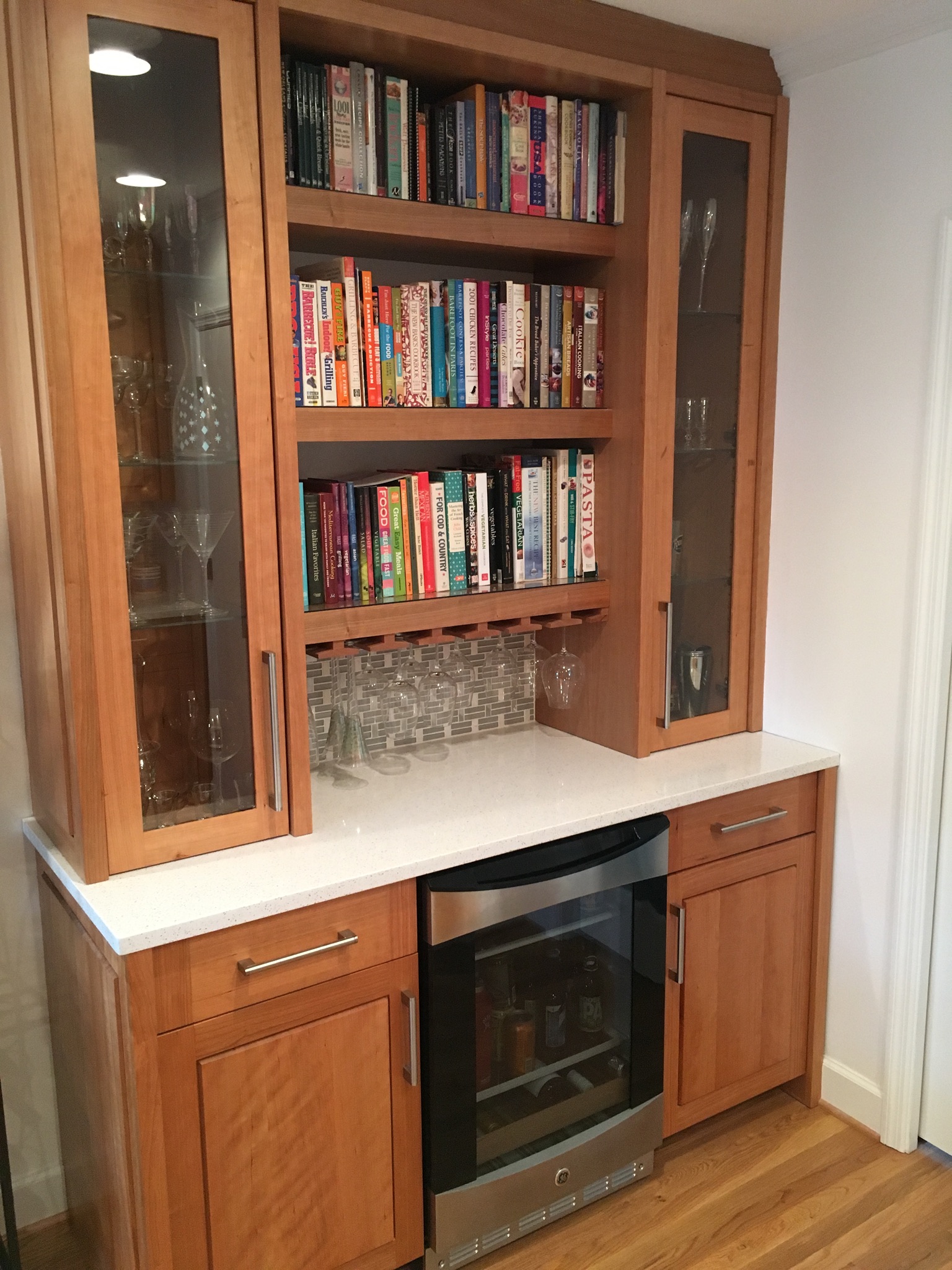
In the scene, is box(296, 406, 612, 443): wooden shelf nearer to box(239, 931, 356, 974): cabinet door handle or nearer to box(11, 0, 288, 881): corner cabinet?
box(11, 0, 288, 881): corner cabinet

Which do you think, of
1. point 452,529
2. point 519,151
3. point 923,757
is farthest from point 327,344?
point 923,757

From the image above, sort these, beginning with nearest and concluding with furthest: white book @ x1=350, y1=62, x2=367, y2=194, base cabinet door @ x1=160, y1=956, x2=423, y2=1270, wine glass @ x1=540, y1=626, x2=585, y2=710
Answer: base cabinet door @ x1=160, y1=956, x2=423, y2=1270 → white book @ x1=350, y1=62, x2=367, y2=194 → wine glass @ x1=540, y1=626, x2=585, y2=710

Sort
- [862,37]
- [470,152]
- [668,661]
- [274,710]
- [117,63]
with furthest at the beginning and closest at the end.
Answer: [668,661], [862,37], [470,152], [274,710], [117,63]

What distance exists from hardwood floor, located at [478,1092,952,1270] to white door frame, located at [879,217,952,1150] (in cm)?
Result: 13

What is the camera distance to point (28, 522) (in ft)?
6.00

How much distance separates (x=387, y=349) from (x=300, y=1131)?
144 cm

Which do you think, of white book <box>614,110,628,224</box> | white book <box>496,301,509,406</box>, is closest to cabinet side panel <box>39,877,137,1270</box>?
white book <box>496,301,509,406</box>

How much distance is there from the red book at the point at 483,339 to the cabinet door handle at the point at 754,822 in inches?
40.8

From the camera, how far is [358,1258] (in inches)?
76.4

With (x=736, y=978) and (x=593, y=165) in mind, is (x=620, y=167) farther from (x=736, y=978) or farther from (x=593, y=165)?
(x=736, y=978)

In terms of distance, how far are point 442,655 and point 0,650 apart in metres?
1.00

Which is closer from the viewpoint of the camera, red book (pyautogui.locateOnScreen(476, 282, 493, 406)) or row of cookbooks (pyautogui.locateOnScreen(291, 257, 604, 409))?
row of cookbooks (pyautogui.locateOnScreen(291, 257, 604, 409))

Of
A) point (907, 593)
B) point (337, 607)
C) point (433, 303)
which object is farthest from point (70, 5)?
point (907, 593)

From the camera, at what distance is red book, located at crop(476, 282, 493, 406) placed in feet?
7.15
